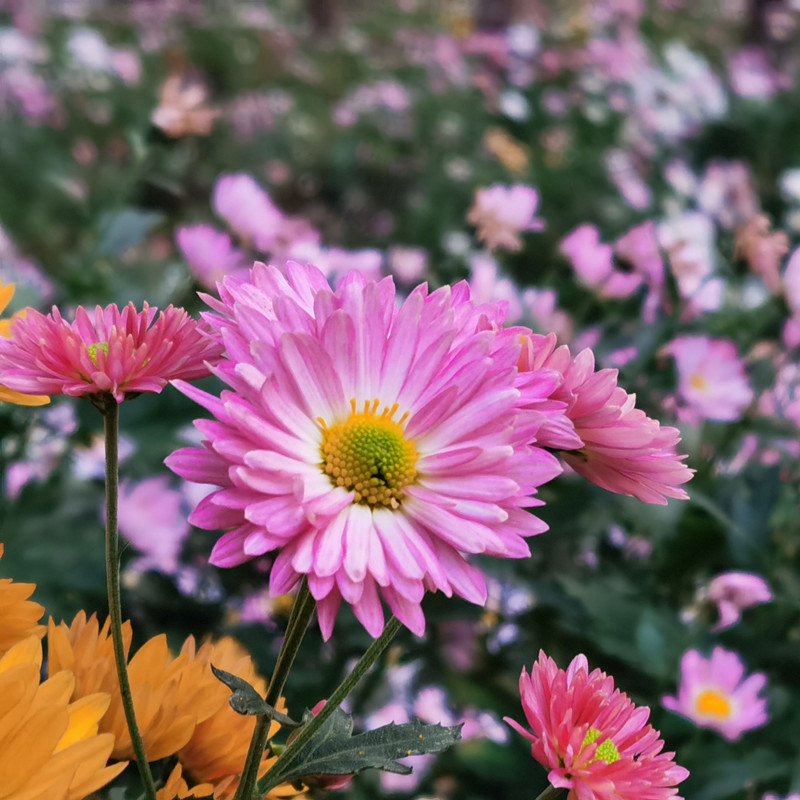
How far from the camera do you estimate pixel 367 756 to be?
37 cm

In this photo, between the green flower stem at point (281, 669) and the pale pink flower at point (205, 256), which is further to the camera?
the pale pink flower at point (205, 256)

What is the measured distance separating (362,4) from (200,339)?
24.8ft

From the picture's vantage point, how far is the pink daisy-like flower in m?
0.80

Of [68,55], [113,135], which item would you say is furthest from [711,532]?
[68,55]

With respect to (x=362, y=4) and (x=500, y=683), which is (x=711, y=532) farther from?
(x=362, y=4)

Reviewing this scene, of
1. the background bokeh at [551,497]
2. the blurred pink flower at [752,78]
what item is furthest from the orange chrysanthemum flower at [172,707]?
the blurred pink flower at [752,78]

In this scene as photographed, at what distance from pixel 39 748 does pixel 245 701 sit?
7cm

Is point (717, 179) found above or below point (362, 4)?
below

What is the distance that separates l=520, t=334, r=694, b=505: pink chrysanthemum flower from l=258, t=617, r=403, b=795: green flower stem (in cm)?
10

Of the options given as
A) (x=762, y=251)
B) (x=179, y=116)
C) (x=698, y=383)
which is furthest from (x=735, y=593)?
(x=179, y=116)

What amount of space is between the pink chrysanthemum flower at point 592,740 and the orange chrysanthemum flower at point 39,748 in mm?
153

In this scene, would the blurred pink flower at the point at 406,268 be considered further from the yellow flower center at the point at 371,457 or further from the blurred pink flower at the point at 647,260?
the yellow flower center at the point at 371,457

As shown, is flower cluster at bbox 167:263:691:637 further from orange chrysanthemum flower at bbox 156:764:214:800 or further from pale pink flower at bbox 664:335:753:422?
pale pink flower at bbox 664:335:753:422

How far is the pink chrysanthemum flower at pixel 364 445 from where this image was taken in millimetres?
320
